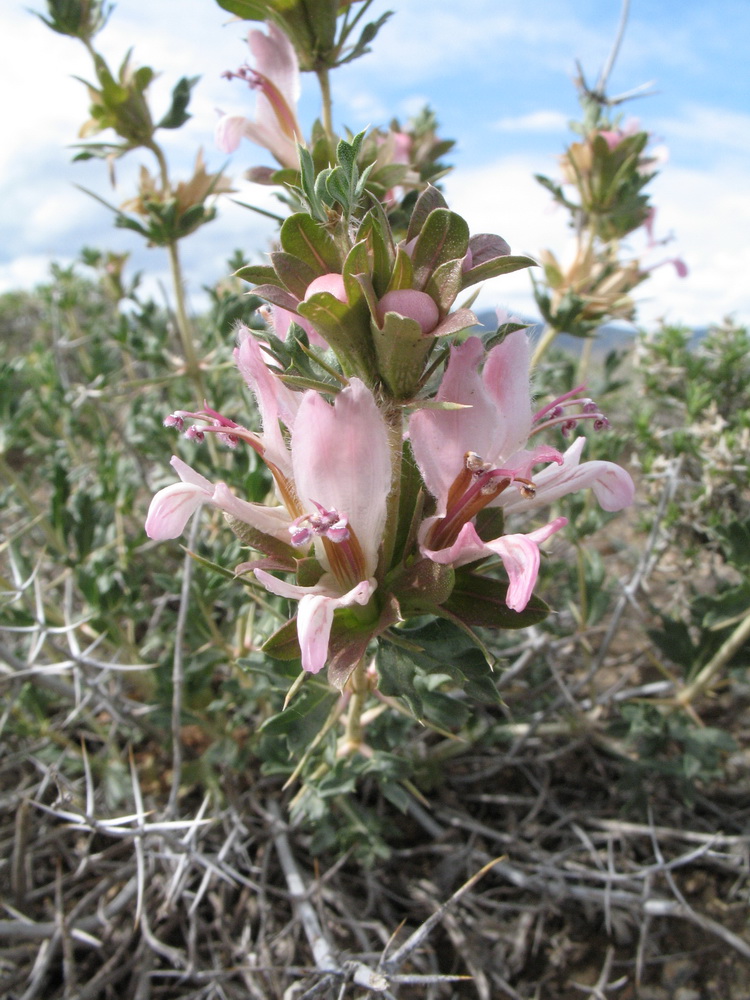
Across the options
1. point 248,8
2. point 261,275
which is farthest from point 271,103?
point 261,275

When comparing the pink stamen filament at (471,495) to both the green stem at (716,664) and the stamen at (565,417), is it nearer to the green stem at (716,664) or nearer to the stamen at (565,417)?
the stamen at (565,417)

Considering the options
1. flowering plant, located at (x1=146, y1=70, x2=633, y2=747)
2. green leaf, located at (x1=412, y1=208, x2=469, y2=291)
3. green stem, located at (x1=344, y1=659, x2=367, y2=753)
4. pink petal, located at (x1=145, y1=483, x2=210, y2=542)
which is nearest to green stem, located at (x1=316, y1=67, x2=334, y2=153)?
flowering plant, located at (x1=146, y1=70, x2=633, y2=747)

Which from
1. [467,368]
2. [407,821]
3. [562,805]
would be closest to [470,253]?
[467,368]

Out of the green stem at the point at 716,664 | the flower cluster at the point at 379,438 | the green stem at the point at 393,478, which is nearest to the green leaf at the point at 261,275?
the flower cluster at the point at 379,438

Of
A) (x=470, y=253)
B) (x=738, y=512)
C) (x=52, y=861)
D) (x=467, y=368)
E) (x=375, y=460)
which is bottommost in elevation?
(x=52, y=861)

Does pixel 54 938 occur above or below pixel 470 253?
below

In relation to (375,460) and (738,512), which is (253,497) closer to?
(375,460)

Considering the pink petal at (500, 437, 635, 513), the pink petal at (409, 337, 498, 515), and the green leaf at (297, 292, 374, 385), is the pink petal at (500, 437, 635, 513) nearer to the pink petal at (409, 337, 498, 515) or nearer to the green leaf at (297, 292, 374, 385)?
the pink petal at (409, 337, 498, 515)
